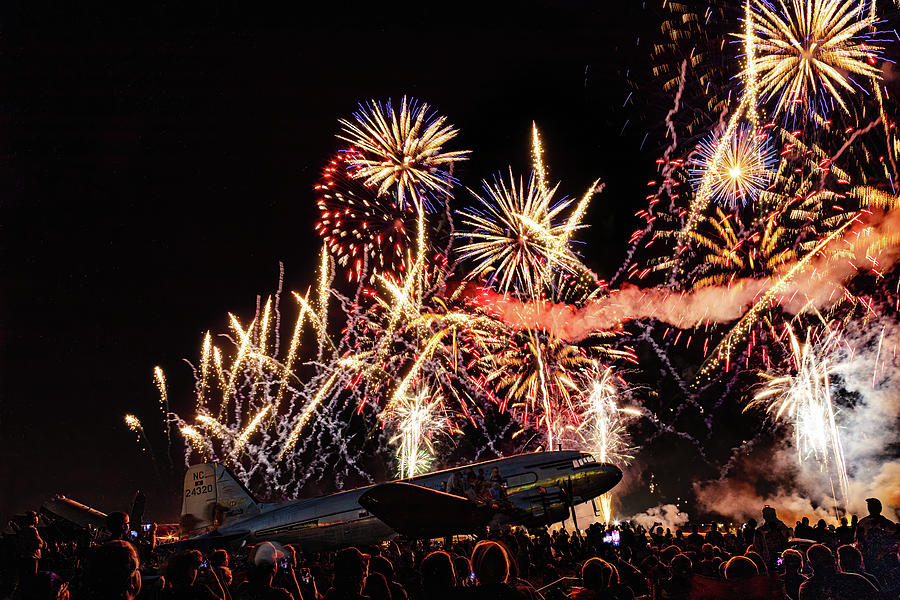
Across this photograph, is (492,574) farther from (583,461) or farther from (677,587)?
(583,461)

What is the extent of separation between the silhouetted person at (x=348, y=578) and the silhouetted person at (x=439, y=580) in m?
0.80

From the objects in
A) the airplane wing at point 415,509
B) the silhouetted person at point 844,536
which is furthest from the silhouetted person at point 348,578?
the silhouetted person at point 844,536

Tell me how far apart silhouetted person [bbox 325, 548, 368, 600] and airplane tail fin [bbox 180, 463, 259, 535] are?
2498 centimetres

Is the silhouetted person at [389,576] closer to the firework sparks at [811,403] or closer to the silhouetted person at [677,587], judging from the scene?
the silhouetted person at [677,587]

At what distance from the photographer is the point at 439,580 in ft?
15.7

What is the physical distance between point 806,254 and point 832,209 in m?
2.21

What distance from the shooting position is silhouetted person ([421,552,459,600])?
4.73 metres

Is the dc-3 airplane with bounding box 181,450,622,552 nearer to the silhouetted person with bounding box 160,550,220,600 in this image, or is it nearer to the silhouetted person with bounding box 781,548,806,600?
the silhouetted person with bounding box 781,548,806,600

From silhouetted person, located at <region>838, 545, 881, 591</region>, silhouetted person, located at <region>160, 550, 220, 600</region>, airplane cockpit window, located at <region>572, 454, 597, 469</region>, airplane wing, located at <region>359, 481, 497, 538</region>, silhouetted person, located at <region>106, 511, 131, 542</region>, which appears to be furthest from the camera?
airplane cockpit window, located at <region>572, 454, 597, 469</region>

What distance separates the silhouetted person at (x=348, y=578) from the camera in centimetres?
529

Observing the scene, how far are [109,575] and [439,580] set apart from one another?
2.93m

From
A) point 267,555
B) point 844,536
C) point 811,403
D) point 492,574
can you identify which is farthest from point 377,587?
point 811,403

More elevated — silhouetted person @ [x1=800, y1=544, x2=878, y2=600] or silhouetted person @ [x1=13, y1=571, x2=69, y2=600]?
silhouetted person @ [x1=13, y1=571, x2=69, y2=600]

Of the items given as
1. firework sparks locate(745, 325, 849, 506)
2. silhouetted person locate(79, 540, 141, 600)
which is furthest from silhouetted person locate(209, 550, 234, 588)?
firework sparks locate(745, 325, 849, 506)
